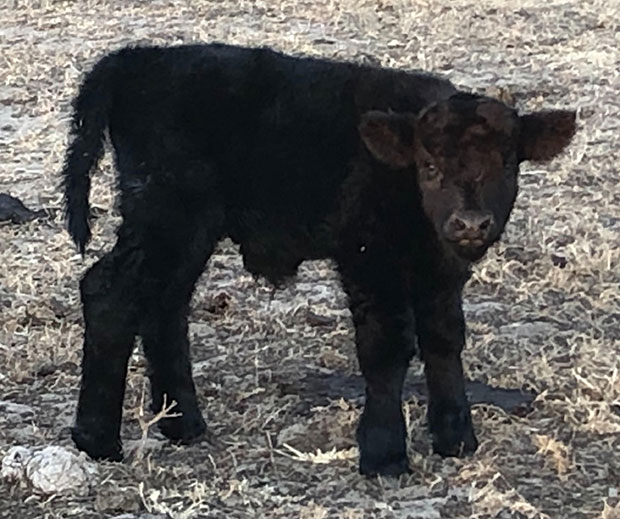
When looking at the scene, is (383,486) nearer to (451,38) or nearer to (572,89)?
(572,89)

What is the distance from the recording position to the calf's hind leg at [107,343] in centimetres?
509

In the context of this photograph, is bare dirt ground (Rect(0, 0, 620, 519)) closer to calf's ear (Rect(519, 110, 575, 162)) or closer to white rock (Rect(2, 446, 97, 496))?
white rock (Rect(2, 446, 97, 496))

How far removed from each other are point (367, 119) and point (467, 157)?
0.38 m

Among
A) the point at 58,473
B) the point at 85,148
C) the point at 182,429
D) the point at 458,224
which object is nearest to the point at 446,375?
the point at 458,224

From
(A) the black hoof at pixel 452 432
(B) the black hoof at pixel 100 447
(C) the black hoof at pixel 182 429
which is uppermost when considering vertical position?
(A) the black hoof at pixel 452 432

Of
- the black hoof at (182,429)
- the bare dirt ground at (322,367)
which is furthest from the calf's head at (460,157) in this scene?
the black hoof at (182,429)

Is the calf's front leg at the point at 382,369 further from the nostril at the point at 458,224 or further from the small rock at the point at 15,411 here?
the small rock at the point at 15,411

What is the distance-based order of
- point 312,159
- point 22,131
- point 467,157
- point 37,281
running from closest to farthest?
point 467,157
point 312,159
point 37,281
point 22,131

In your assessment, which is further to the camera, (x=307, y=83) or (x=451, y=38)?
(x=451, y=38)

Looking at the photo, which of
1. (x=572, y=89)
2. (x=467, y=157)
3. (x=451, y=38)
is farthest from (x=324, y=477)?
(x=451, y=38)

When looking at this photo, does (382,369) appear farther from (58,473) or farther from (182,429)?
(58,473)

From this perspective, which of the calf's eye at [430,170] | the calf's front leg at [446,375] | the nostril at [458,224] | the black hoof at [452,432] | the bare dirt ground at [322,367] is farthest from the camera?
the black hoof at [452,432]

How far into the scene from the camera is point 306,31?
14.1 meters

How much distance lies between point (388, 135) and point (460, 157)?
27 cm
